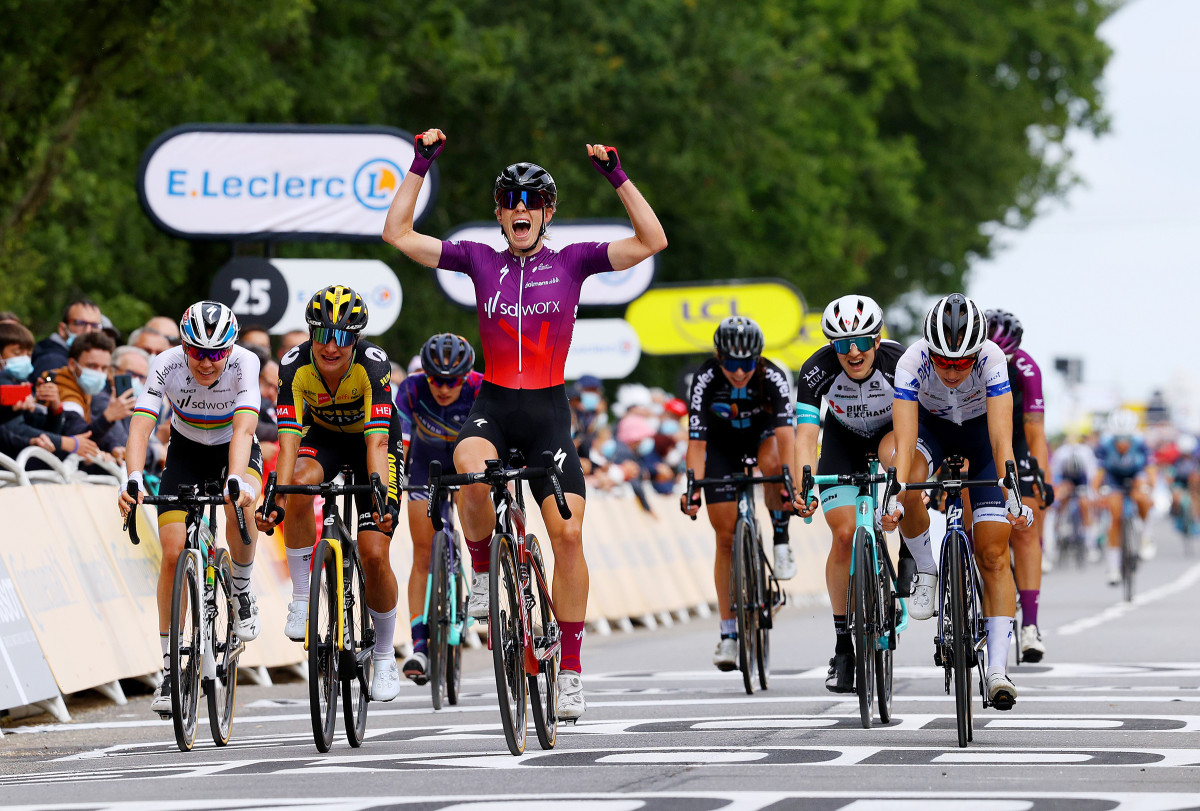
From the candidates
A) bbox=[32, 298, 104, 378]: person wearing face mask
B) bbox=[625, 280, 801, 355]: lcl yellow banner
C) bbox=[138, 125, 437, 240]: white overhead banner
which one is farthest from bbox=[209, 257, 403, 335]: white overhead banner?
bbox=[625, 280, 801, 355]: lcl yellow banner

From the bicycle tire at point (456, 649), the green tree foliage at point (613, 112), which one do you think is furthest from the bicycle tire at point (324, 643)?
the green tree foliage at point (613, 112)

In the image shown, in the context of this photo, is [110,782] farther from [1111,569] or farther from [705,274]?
[705,274]

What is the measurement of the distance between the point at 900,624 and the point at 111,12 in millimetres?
13694

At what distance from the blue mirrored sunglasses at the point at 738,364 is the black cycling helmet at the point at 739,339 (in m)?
0.03

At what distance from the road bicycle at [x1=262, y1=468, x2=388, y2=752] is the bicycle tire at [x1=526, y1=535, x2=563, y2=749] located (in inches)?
33.5

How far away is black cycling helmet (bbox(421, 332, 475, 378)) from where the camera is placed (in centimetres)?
1282

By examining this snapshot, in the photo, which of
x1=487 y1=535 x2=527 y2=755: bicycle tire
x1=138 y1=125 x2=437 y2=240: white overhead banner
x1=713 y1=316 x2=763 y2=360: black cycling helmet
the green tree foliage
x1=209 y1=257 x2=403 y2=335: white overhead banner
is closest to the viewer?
x1=487 y1=535 x2=527 y2=755: bicycle tire

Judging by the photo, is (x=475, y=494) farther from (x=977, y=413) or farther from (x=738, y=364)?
(x=738, y=364)

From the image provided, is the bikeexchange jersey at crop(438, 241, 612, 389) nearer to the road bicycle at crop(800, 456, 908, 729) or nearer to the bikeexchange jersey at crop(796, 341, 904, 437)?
the road bicycle at crop(800, 456, 908, 729)

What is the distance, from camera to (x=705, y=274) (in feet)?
146

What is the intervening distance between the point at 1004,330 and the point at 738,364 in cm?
158

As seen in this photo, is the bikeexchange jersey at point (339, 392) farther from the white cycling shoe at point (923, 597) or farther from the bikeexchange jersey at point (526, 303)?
the white cycling shoe at point (923, 597)

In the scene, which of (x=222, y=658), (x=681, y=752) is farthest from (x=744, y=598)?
(x=681, y=752)

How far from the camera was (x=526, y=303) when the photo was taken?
31.1ft
